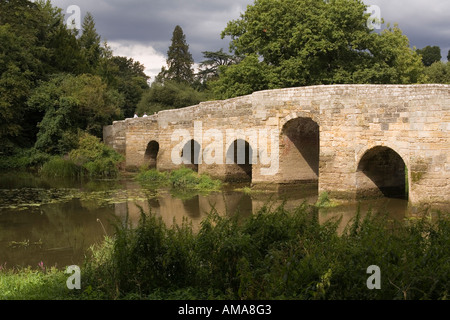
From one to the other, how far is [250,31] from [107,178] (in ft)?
30.9

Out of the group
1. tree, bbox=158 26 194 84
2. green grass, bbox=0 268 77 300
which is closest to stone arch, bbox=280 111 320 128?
green grass, bbox=0 268 77 300

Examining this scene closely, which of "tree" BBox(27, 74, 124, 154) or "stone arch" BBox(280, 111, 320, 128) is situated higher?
"tree" BBox(27, 74, 124, 154)

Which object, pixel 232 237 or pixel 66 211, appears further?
pixel 66 211

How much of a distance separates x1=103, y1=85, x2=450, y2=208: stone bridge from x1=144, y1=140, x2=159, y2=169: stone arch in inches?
186

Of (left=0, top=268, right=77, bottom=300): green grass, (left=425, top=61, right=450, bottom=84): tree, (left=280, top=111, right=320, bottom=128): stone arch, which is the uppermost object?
(left=425, top=61, right=450, bottom=84): tree

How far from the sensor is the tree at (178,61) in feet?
141

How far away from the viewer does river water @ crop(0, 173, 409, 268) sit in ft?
27.5

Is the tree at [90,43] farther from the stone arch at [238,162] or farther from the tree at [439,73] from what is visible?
the tree at [439,73]

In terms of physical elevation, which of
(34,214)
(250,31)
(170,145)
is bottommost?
(34,214)

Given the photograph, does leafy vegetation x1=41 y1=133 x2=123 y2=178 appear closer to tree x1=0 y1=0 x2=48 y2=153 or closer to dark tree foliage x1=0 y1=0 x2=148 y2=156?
dark tree foliage x1=0 y1=0 x2=148 y2=156

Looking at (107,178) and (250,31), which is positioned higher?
(250,31)

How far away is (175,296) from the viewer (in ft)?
15.4

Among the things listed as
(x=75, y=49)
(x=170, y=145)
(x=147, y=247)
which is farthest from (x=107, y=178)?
(x=147, y=247)
